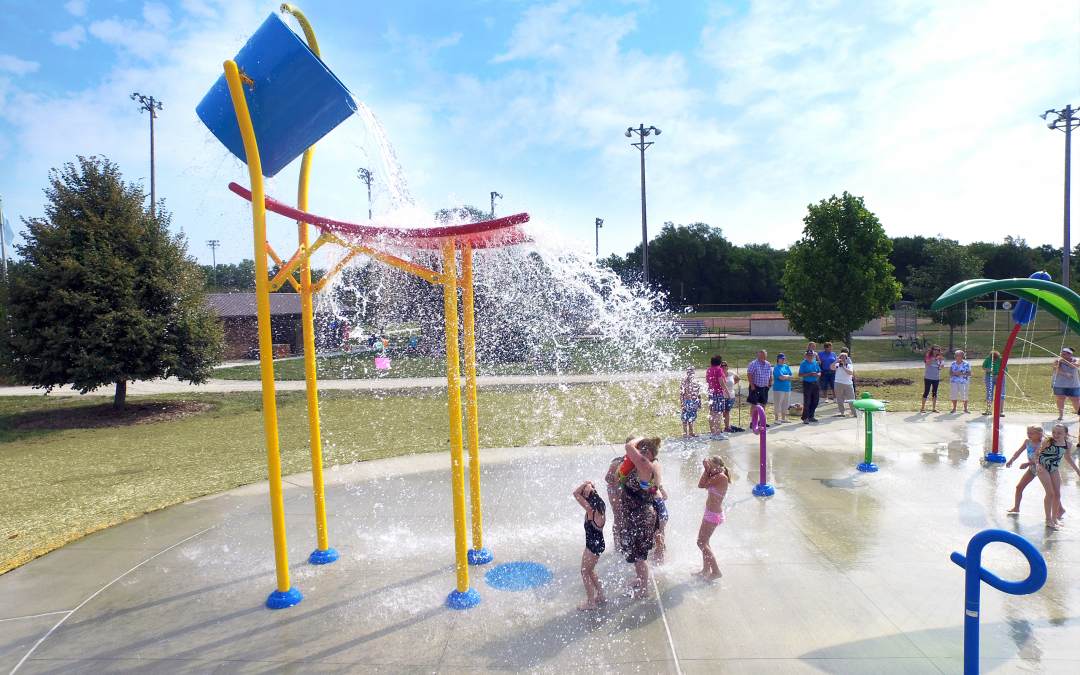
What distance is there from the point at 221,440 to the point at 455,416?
401 inches

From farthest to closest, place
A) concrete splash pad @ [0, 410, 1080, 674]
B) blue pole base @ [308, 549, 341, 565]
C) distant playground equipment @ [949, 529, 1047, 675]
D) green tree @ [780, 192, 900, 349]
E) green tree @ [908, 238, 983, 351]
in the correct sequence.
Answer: green tree @ [908, 238, 983, 351], green tree @ [780, 192, 900, 349], blue pole base @ [308, 549, 341, 565], concrete splash pad @ [0, 410, 1080, 674], distant playground equipment @ [949, 529, 1047, 675]

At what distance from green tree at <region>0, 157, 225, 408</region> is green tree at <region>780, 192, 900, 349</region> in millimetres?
19257

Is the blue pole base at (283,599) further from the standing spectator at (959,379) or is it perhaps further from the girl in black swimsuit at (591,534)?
the standing spectator at (959,379)

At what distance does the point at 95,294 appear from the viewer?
15.2 meters

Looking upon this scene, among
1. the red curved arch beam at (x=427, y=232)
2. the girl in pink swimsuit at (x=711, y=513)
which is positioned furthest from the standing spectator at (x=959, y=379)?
the red curved arch beam at (x=427, y=232)

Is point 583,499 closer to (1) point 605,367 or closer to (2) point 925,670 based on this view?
(2) point 925,670

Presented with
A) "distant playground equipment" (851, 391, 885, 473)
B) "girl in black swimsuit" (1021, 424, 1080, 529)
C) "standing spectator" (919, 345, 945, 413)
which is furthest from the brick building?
"girl in black swimsuit" (1021, 424, 1080, 529)

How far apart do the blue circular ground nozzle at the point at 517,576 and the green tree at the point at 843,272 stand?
56.3 feet

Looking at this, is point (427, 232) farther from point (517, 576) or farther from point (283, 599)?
point (283, 599)

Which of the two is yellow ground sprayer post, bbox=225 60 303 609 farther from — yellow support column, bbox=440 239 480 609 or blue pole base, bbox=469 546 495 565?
blue pole base, bbox=469 546 495 565

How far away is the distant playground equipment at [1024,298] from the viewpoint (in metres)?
7.92

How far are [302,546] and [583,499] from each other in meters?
3.39

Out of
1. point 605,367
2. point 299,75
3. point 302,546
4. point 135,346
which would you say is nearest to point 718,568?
point 302,546

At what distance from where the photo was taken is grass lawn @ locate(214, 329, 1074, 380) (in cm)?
2475
